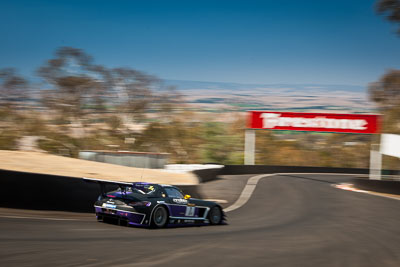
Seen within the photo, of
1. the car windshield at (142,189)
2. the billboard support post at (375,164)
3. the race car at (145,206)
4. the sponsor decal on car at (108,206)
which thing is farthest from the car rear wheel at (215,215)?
the billboard support post at (375,164)

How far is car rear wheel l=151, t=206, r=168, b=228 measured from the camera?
11.0 metres

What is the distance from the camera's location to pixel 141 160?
3162 cm

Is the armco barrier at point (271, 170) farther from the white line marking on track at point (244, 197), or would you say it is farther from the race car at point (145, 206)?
the race car at point (145, 206)

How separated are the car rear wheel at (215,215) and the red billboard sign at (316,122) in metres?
30.2

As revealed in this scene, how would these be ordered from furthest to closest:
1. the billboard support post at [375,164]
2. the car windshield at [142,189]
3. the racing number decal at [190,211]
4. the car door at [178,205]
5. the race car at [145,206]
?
1. the billboard support post at [375,164]
2. the racing number decal at [190,211]
3. the car door at [178,205]
4. the car windshield at [142,189]
5. the race car at [145,206]

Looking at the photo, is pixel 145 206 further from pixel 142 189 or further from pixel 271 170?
pixel 271 170

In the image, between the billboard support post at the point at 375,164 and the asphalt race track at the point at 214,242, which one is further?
the billboard support post at the point at 375,164

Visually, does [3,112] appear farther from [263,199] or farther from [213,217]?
[213,217]

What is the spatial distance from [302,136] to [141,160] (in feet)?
123

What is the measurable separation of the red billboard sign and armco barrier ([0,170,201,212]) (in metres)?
31.4

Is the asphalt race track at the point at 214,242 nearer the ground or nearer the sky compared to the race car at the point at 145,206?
nearer the ground

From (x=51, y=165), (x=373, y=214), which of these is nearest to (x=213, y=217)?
(x=373, y=214)

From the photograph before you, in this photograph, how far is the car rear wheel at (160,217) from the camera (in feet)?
36.0

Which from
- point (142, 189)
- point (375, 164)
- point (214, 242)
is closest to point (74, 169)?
point (142, 189)
